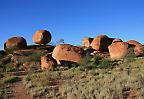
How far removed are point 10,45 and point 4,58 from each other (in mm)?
4997

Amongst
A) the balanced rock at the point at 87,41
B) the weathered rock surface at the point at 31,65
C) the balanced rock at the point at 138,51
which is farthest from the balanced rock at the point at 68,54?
the balanced rock at the point at 87,41

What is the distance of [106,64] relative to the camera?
3325 cm

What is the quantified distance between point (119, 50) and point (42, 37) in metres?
12.4

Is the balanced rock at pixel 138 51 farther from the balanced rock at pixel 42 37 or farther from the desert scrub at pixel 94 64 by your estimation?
the balanced rock at pixel 42 37

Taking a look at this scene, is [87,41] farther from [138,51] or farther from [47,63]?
[47,63]

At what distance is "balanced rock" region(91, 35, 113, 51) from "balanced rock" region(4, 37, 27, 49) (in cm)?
896

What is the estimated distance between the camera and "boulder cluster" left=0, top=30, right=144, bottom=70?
37381mm

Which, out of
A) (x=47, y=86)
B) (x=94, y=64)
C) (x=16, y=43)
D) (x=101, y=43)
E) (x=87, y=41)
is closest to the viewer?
(x=47, y=86)

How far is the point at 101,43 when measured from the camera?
4666 cm

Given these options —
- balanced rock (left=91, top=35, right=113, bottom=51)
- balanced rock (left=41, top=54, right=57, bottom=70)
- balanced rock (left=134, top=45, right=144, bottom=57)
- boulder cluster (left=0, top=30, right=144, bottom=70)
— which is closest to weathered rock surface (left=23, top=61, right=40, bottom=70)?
boulder cluster (left=0, top=30, right=144, bottom=70)

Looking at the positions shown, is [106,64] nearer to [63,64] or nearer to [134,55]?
[63,64]

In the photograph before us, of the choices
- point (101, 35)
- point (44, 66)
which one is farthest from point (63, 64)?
point (101, 35)

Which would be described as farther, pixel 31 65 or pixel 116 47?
pixel 116 47

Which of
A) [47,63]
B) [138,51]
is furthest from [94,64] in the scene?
[138,51]
